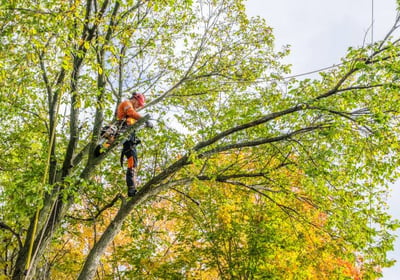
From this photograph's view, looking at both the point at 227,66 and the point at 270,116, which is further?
the point at 227,66

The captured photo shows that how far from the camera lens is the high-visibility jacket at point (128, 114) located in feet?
21.4

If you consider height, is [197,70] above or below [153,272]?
above

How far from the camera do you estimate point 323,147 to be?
6.95 meters

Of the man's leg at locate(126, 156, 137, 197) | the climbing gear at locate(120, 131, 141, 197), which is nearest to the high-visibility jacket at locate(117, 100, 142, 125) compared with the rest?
the climbing gear at locate(120, 131, 141, 197)

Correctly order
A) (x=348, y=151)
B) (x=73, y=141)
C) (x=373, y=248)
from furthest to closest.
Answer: (x=73, y=141), (x=348, y=151), (x=373, y=248)

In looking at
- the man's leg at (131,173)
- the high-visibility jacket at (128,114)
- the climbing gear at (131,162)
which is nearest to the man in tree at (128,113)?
the high-visibility jacket at (128,114)

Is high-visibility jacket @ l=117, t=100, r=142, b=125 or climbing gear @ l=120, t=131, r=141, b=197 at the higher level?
high-visibility jacket @ l=117, t=100, r=142, b=125

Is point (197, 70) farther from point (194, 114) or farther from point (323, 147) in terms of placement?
point (323, 147)

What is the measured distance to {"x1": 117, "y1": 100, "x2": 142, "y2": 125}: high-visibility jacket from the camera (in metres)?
6.51

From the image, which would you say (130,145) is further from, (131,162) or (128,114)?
(128,114)

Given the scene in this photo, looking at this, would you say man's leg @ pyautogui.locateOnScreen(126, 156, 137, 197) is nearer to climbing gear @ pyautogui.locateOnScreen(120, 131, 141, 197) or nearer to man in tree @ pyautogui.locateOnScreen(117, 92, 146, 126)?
climbing gear @ pyautogui.locateOnScreen(120, 131, 141, 197)

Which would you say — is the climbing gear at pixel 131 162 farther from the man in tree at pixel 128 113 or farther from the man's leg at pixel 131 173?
the man in tree at pixel 128 113

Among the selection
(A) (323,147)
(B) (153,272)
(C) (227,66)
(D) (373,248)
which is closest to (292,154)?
(A) (323,147)

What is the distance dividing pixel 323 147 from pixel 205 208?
139 inches
